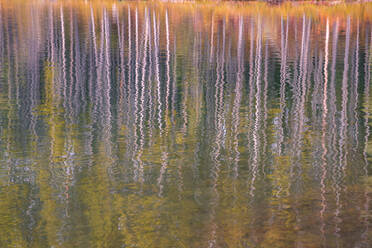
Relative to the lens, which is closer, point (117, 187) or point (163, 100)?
point (117, 187)

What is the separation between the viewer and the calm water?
1555 centimetres

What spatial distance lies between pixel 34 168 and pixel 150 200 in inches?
191

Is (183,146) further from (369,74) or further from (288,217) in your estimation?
(369,74)

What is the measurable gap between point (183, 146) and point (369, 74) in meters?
21.5

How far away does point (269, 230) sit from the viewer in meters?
15.3

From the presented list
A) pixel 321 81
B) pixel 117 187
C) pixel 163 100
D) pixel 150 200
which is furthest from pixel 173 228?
pixel 321 81

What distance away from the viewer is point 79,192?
1794 cm

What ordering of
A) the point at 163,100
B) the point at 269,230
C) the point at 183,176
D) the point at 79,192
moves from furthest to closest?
the point at 163,100
the point at 183,176
the point at 79,192
the point at 269,230

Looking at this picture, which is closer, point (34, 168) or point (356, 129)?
point (34, 168)

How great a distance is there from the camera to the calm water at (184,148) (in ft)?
51.0

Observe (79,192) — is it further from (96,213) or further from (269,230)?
(269,230)

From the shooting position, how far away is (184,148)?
22.8 metres

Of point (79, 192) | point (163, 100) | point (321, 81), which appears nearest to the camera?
point (79, 192)

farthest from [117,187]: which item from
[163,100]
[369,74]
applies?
[369,74]
